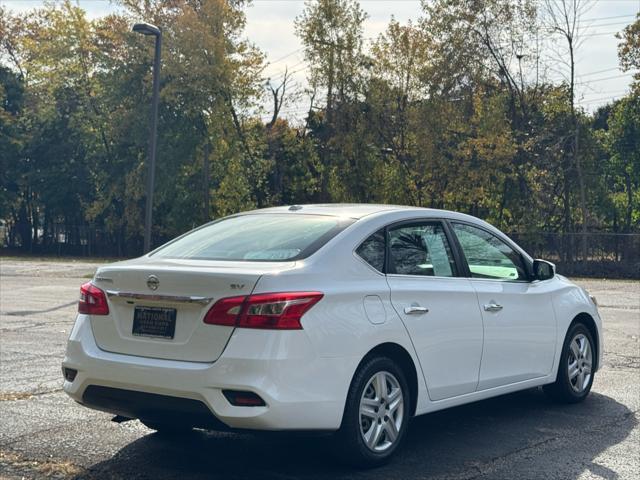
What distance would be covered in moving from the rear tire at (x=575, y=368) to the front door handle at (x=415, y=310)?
2.18 m

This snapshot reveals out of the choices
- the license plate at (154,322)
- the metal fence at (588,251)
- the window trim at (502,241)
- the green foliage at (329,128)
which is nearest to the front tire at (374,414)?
the license plate at (154,322)

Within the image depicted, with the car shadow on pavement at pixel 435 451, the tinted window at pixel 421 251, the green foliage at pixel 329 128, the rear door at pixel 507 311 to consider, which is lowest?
the car shadow on pavement at pixel 435 451

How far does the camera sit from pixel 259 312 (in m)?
5.05

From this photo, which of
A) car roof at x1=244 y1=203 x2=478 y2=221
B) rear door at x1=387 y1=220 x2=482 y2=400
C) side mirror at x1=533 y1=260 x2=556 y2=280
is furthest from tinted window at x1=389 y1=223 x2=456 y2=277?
side mirror at x1=533 y1=260 x2=556 y2=280

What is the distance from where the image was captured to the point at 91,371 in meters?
5.51

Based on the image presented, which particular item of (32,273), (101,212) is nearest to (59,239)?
(101,212)

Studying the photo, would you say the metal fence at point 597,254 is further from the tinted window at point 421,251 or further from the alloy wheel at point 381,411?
the alloy wheel at point 381,411

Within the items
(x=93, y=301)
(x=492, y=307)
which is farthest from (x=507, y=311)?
(x=93, y=301)

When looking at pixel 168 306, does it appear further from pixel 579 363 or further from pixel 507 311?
pixel 579 363

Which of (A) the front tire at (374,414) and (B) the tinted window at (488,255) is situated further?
(B) the tinted window at (488,255)

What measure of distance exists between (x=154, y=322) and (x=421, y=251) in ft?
6.59

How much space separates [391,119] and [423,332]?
36.3 meters

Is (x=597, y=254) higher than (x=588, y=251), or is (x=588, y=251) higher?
(x=588, y=251)

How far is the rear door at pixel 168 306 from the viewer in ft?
16.8
